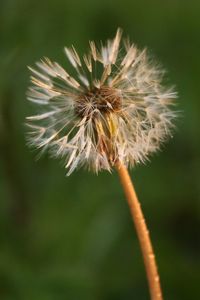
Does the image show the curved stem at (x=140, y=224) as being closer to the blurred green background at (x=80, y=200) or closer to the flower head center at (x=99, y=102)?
the flower head center at (x=99, y=102)

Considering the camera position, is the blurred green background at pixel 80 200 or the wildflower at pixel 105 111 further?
the blurred green background at pixel 80 200

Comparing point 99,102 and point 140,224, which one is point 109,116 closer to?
point 99,102

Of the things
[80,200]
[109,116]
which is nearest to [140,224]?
[109,116]

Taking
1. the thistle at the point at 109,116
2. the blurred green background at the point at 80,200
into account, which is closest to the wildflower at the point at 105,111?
the thistle at the point at 109,116

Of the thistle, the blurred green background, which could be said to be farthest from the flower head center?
the blurred green background

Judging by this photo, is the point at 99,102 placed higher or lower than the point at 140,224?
higher

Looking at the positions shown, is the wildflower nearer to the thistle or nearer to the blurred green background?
the thistle
